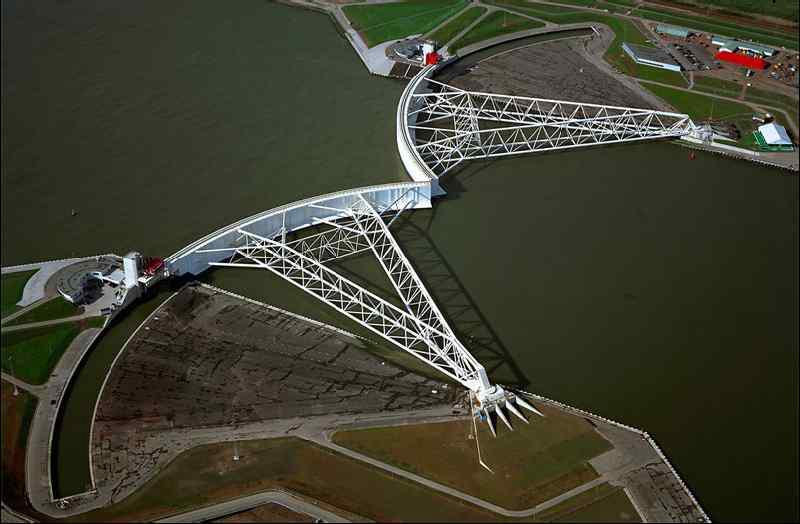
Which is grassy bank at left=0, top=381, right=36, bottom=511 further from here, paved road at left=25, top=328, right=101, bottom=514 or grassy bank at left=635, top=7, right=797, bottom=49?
grassy bank at left=635, top=7, right=797, bottom=49

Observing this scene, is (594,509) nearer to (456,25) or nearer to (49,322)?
(49,322)

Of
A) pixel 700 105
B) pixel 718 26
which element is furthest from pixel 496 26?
pixel 700 105

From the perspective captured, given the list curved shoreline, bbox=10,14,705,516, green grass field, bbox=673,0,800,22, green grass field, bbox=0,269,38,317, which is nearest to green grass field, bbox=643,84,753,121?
green grass field, bbox=673,0,800,22

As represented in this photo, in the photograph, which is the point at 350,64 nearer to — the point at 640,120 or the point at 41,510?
the point at 640,120

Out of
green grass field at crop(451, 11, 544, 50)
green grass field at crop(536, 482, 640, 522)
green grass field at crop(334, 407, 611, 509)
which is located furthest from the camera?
green grass field at crop(451, 11, 544, 50)

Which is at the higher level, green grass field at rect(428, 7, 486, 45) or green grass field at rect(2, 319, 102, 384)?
green grass field at rect(428, 7, 486, 45)

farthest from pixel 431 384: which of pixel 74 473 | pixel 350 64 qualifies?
pixel 350 64
